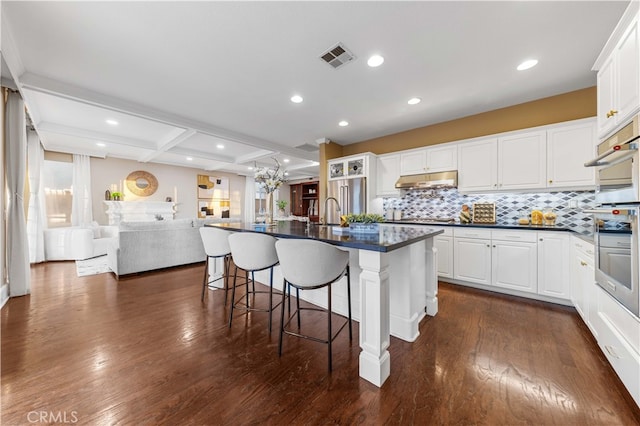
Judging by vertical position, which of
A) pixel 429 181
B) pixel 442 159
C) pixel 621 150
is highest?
pixel 442 159

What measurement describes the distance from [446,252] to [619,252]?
196cm

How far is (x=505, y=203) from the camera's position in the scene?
3506mm

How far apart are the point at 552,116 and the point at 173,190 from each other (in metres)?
9.30

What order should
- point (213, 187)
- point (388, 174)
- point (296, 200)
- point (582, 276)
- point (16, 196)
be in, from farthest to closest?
point (296, 200) → point (213, 187) → point (388, 174) → point (16, 196) → point (582, 276)

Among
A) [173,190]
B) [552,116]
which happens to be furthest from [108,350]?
[173,190]

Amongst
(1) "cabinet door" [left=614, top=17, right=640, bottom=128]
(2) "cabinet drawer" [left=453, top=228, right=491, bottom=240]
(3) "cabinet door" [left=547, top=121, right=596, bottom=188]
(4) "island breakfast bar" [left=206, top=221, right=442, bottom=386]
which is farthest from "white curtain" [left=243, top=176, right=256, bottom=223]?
(1) "cabinet door" [left=614, top=17, right=640, bottom=128]

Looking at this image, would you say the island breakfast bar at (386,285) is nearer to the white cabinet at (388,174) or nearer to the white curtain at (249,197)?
the white cabinet at (388,174)

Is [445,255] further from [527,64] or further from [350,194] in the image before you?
[527,64]

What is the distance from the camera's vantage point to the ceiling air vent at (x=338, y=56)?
2.17 meters

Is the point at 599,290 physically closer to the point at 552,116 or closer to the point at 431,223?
the point at 431,223

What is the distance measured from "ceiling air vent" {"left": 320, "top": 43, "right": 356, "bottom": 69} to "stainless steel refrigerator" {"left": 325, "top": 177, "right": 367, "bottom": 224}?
2325 mm

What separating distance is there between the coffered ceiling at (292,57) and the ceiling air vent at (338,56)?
0.16 ft

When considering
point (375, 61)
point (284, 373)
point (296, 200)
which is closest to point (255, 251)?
point (284, 373)

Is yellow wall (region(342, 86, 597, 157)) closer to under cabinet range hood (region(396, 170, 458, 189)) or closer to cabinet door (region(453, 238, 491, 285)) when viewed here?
under cabinet range hood (region(396, 170, 458, 189))
